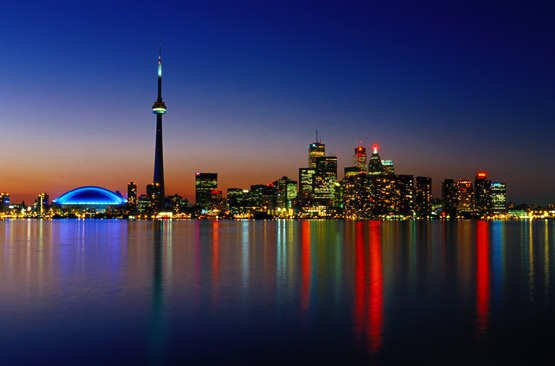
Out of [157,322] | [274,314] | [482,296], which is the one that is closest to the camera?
[157,322]

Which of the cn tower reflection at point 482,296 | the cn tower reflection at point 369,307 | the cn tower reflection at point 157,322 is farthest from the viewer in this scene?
the cn tower reflection at point 482,296

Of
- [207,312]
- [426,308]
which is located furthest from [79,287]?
[426,308]

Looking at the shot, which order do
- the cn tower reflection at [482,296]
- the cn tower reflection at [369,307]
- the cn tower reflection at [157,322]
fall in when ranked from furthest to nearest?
1. the cn tower reflection at [482,296]
2. the cn tower reflection at [369,307]
3. the cn tower reflection at [157,322]

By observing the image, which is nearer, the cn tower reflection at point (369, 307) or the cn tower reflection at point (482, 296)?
the cn tower reflection at point (369, 307)

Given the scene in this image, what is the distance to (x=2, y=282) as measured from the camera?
2781 centimetres

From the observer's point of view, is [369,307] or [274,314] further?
[369,307]

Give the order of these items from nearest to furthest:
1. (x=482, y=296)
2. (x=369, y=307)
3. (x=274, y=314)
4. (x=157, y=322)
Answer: (x=157, y=322)
(x=274, y=314)
(x=369, y=307)
(x=482, y=296)

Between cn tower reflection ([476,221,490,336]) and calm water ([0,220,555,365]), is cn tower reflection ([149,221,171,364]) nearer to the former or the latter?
calm water ([0,220,555,365])

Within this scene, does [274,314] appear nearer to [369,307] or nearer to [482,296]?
[369,307]

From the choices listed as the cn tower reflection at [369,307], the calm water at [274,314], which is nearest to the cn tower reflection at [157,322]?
the calm water at [274,314]

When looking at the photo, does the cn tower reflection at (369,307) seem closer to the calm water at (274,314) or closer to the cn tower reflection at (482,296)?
the calm water at (274,314)

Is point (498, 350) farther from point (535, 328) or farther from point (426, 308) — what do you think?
point (426, 308)

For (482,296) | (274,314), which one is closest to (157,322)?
(274,314)

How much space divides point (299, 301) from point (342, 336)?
20.9 feet
